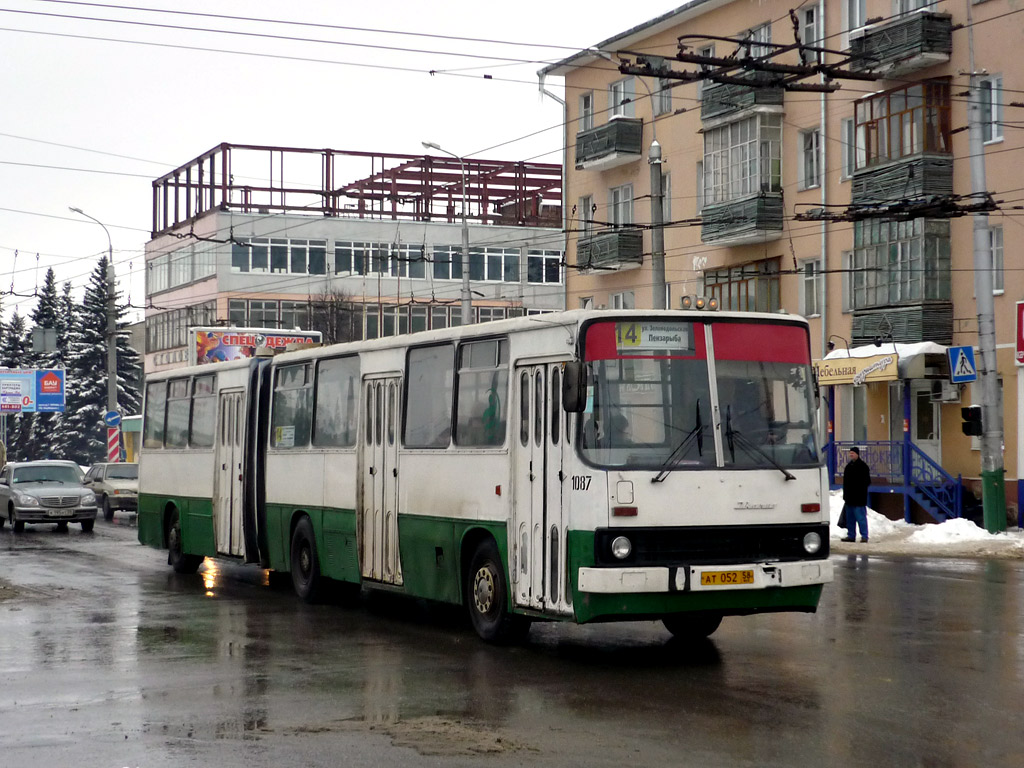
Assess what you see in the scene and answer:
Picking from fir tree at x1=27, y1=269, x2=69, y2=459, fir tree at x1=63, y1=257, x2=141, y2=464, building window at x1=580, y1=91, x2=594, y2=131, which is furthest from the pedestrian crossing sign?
fir tree at x1=63, y1=257, x2=141, y2=464

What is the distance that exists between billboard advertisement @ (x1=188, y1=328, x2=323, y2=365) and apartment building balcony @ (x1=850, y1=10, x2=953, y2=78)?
1623 cm

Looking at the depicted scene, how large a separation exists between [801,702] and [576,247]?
1488 inches

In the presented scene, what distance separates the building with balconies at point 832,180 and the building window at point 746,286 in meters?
0.05

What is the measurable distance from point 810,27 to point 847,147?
3278mm

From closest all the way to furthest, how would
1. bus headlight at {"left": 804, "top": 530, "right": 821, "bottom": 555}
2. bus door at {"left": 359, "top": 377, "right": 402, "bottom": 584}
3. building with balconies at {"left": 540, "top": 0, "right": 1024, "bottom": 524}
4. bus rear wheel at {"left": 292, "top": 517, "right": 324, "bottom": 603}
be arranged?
bus headlight at {"left": 804, "top": 530, "right": 821, "bottom": 555} < bus door at {"left": 359, "top": 377, "right": 402, "bottom": 584} < bus rear wheel at {"left": 292, "top": 517, "right": 324, "bottom": 603} < building with balconies at {"left": 540, "top": 0, "right": 1024, "bottom": 524}

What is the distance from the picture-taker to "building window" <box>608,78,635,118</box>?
44556 mm

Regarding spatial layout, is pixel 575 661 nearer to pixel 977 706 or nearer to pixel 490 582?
pixel 490 582

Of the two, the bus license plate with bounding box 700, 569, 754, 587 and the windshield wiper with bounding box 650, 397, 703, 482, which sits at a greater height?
the windshield wiper with bounding box 650, 397, 703, 482

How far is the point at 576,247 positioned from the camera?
46.9 meters

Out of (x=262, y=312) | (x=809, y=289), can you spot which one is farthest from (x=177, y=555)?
(x=262, y=312)

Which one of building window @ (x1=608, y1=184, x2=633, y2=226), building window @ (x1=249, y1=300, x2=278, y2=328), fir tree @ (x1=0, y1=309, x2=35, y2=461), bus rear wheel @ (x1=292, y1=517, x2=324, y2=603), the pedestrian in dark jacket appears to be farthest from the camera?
fir tree @ (x1=0, y1=309, x2=35, y2=461)

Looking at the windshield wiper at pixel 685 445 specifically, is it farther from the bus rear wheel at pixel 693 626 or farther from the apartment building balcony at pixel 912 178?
the apartment building balcony at pixel 912 178

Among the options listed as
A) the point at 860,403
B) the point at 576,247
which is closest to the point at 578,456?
the point at 860,403

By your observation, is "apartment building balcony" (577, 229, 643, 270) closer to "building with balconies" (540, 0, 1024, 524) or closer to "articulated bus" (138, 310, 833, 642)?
"building with balconies" (540, 0, 1024, 524)
